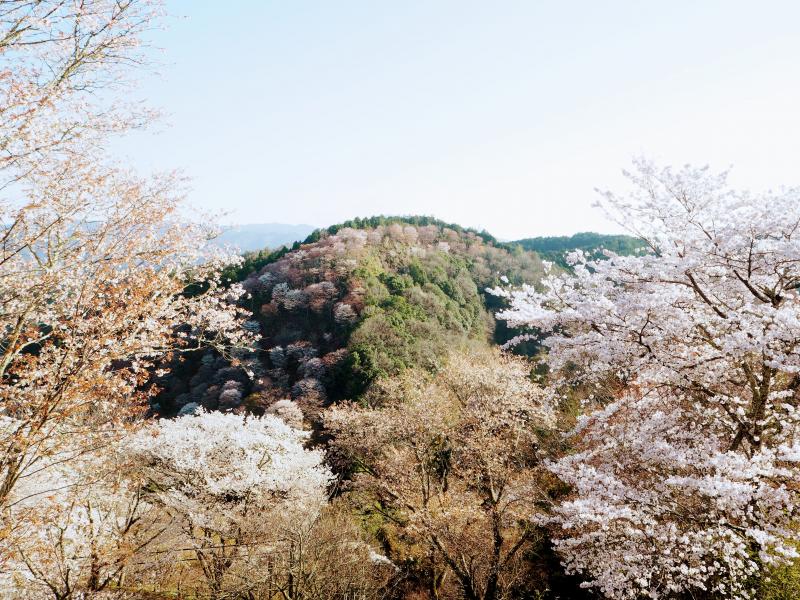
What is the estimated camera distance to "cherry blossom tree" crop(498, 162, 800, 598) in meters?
6.04

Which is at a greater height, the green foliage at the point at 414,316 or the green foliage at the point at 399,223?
the green foliage at the point at 399,223

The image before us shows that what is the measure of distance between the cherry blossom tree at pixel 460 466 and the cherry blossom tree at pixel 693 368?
107 inches

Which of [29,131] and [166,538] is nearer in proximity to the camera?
[29,131]

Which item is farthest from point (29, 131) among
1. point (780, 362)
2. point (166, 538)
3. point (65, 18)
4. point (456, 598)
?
point (456, 598)

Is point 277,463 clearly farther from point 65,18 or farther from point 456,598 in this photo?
point 65,18

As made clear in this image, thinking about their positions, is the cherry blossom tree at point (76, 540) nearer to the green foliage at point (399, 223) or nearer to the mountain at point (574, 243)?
the green foliage at point (399, 223)

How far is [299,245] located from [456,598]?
41395 millimetres

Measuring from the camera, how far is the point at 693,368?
702cm

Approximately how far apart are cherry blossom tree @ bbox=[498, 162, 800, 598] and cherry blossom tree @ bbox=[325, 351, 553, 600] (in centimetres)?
272

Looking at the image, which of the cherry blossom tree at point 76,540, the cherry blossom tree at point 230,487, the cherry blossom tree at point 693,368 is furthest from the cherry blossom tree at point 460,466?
the cherry blossom tree at point 76,540

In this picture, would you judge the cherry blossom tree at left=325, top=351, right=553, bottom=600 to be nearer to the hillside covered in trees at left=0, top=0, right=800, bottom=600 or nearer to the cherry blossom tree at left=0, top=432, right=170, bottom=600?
the hillside covered in trees at left=0, top=0, right=800, bottom=600

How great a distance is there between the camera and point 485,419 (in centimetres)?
1859

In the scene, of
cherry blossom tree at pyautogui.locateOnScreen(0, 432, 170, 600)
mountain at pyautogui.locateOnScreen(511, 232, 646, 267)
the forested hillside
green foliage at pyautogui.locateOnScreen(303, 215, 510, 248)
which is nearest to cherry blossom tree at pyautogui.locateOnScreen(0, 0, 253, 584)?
cherry blossom tree at pyautogui.locateOnScreen(0, 432, 170, 600)

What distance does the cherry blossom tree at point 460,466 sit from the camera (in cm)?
1436
